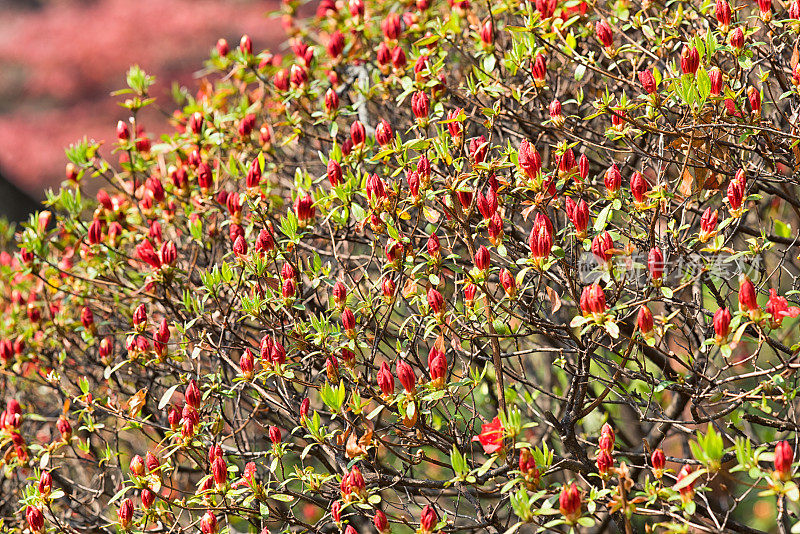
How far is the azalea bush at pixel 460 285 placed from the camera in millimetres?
1905

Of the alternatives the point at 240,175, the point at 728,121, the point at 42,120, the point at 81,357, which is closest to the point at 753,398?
the point at 728,121

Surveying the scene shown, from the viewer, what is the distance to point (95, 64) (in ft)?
34.5

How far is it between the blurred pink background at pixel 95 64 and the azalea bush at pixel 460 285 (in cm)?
716

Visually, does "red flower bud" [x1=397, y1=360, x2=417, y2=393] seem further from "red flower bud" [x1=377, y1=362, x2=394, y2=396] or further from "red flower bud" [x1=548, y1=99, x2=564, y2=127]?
"red flower bud" [x1=548, y1=99, x2=564, y2=127]

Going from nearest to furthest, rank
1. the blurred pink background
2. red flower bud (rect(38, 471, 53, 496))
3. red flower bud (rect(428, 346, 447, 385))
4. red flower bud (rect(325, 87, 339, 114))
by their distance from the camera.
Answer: red flower bud (rect(428, 346, 447, 385))
red flower bud (rect(38, 471, 53, 496))
red flower bud (rect(325, 87, 339, 114))
the blurred pink background

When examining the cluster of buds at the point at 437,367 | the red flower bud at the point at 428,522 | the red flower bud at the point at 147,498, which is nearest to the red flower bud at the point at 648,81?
the cluster of buds at the point at 437,367

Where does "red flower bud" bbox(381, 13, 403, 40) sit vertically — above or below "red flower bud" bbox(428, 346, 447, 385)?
above

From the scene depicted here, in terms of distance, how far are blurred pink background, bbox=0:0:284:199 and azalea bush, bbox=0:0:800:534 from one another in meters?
7.16

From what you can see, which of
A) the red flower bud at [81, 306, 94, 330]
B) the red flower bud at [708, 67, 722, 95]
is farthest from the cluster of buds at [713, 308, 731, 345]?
the red flower bud at [81, 306, 94, 330]

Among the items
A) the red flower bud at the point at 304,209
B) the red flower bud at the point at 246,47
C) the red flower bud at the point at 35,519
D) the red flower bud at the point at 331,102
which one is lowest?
the red flower bud at the point at 35,519

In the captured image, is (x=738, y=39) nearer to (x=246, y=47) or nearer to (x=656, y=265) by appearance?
(x=656, y=265)

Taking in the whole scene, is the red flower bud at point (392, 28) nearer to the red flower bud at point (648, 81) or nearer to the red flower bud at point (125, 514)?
the red flower bud at point (648, 81)

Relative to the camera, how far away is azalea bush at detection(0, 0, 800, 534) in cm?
191

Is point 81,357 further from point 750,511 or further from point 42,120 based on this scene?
point 42,120
